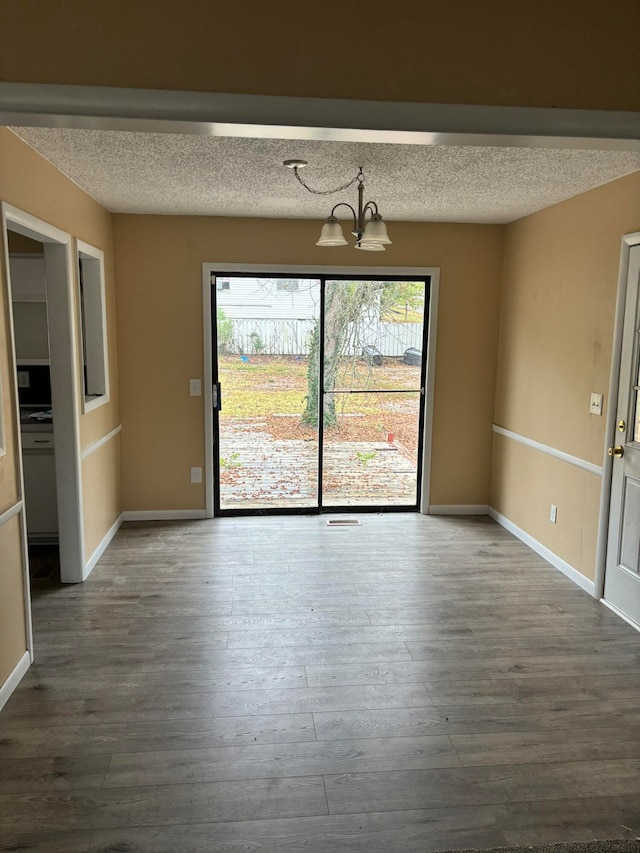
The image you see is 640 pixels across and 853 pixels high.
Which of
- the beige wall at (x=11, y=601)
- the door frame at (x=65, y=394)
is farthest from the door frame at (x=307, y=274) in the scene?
the beige wall at (x=11, y=601)

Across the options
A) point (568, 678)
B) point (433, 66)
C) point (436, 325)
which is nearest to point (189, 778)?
point (568, 678)

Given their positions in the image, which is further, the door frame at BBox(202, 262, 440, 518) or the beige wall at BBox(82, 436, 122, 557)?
the door frame at BBox(202, 262, 440, 518)

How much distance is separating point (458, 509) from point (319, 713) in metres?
3.17

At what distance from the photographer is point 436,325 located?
5.13m

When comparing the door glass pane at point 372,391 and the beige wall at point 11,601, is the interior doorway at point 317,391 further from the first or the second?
the beige wall at point 11,601

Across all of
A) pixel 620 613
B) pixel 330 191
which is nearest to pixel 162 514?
pixel 330 191

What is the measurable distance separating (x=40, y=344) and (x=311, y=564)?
8.82 ft

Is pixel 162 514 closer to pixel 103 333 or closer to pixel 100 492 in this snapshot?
pixel 100 492

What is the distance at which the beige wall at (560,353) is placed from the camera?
362 cm

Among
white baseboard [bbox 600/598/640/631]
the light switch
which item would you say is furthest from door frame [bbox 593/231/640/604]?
the light switch

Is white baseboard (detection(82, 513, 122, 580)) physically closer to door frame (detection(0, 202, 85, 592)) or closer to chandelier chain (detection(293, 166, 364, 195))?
door frame (detection(0, 202, 85, 592))

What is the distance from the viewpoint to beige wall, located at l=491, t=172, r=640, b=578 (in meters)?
3.62

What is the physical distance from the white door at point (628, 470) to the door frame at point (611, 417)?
0.03 m

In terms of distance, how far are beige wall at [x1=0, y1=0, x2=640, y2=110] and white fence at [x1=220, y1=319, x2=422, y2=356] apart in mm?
3403
